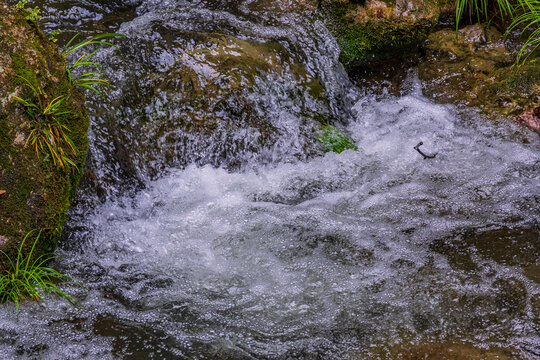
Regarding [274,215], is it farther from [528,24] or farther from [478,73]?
[528,24]

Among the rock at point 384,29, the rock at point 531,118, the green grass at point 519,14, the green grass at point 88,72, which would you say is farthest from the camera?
the rock at point 384,29

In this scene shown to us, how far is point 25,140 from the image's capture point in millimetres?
3047

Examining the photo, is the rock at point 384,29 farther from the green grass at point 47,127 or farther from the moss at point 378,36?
the green grass at point 47,127

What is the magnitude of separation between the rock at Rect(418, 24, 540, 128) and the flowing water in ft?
0.86

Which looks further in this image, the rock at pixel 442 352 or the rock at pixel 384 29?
the rock at pixel 384 29

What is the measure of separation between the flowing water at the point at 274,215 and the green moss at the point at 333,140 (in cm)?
13

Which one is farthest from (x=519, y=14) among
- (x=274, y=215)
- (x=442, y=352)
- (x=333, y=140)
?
(x=442, y=352)

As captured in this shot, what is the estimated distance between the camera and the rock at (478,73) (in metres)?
5.04

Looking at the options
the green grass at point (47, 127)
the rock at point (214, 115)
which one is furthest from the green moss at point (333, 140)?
the green grass at point (47, 127)

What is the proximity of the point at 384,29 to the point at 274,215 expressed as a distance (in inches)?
132

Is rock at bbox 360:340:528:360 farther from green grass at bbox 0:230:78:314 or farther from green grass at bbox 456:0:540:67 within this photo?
green grass at bbox 456:0:540:67

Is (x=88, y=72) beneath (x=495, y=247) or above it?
above

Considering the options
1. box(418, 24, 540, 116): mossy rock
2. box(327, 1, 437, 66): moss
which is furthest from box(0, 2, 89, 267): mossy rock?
box(418, 24, 540, 116): mossy rock

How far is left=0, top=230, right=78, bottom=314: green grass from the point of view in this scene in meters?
3.02
